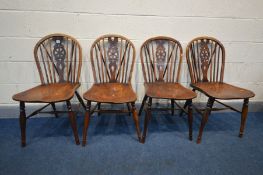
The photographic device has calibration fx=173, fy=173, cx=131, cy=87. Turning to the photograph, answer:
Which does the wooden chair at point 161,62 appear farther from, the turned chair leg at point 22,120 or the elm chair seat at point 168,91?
the turned chair leg at point 22,120

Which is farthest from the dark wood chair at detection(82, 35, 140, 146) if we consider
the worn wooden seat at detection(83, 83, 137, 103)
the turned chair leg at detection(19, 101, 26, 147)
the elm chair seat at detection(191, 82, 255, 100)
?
the elm chair seat at detection(191, 82, 255, 100)

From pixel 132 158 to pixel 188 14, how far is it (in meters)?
1.47

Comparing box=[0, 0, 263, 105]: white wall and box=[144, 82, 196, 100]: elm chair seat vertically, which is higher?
box=[0, 0, 263, 105]: white wall

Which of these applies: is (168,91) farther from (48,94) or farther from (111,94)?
(48,94)

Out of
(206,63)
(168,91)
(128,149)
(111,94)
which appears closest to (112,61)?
(111,94)

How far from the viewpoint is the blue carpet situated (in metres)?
1.22

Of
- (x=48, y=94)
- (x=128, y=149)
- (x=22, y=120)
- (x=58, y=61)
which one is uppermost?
(x=58, y=61)

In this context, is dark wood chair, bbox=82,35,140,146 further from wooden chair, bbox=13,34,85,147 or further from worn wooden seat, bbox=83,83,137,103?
wooden chair, bbox=13,34,85,147

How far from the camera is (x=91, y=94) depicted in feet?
4.54

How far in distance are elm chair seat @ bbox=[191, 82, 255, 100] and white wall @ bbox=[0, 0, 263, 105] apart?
351mm

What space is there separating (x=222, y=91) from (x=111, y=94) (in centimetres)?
95

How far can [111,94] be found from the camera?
1.39m

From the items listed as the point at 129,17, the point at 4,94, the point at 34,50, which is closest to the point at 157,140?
the point at 129,17

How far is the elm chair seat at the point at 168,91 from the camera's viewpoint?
1.36 m
